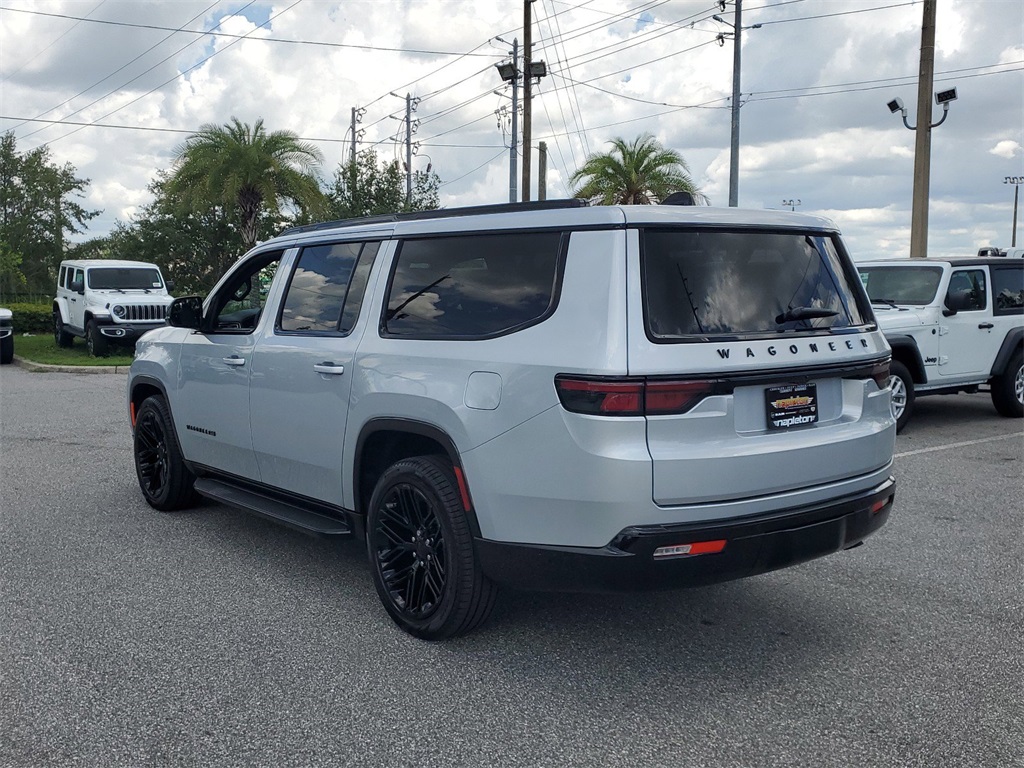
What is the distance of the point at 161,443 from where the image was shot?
659cm

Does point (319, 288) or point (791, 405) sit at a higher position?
point (319, 288)

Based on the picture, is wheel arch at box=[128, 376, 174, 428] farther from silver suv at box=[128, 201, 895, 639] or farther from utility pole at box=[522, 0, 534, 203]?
utility pole at box=[522, 0, 534, 203]

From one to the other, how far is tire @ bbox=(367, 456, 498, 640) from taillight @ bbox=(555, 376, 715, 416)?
0.77 meters

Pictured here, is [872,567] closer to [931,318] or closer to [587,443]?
[587,443]

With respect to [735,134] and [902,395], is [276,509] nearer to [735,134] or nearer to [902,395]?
[902,395]

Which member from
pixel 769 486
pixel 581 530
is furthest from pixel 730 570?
pixel 581 530

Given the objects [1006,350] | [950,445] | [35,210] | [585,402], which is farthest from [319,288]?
[35,210]

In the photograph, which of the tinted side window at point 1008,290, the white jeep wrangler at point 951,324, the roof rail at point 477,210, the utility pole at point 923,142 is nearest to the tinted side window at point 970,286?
the white jeep wrangler at point 951,324

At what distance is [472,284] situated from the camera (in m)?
4.18

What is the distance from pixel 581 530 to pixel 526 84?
2366 centimetres

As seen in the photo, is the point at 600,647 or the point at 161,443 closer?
the point at 600,647

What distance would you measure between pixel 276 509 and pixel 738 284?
2.76m

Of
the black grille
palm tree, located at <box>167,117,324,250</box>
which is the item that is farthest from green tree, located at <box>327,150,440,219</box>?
the black grille

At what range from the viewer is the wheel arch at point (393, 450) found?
394 cm
